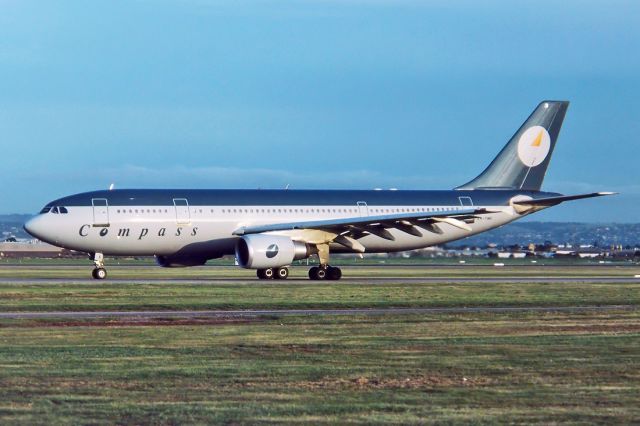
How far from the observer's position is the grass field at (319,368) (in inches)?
590

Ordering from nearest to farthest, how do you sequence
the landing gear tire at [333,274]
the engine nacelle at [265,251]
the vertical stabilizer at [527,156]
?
the engine nacelle at [265,251] < the landing gear tire at [333,274] < the vertical stabilizer at [527,156]

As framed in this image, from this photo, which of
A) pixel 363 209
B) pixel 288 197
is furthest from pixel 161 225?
pixel 363 209

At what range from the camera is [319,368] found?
19469 mm

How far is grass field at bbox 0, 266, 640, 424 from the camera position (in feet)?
49.2

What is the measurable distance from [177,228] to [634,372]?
1332 inches

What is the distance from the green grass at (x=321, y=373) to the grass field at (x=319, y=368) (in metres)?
0.03

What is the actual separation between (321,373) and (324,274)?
32.6 metres

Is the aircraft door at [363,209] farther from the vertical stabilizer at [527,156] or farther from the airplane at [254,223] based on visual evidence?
the vertical stabilizer at [527,156]

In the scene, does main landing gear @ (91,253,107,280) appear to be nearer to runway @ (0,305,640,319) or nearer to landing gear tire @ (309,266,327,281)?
landing gear tire @ (309,266,327,281)

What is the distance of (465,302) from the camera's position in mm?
36656

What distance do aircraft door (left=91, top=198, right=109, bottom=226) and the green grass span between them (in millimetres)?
22359

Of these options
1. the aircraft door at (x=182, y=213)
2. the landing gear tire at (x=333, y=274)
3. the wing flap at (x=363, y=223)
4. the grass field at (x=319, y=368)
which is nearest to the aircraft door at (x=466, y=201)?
the wing flap at (x=363, y=223)

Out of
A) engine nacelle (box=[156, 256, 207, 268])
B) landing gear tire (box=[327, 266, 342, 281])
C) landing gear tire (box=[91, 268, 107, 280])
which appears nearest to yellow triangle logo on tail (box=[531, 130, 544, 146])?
landing gear tire (box=[327, 266, 342, 281])

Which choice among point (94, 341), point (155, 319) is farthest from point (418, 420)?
point (155, 319)
